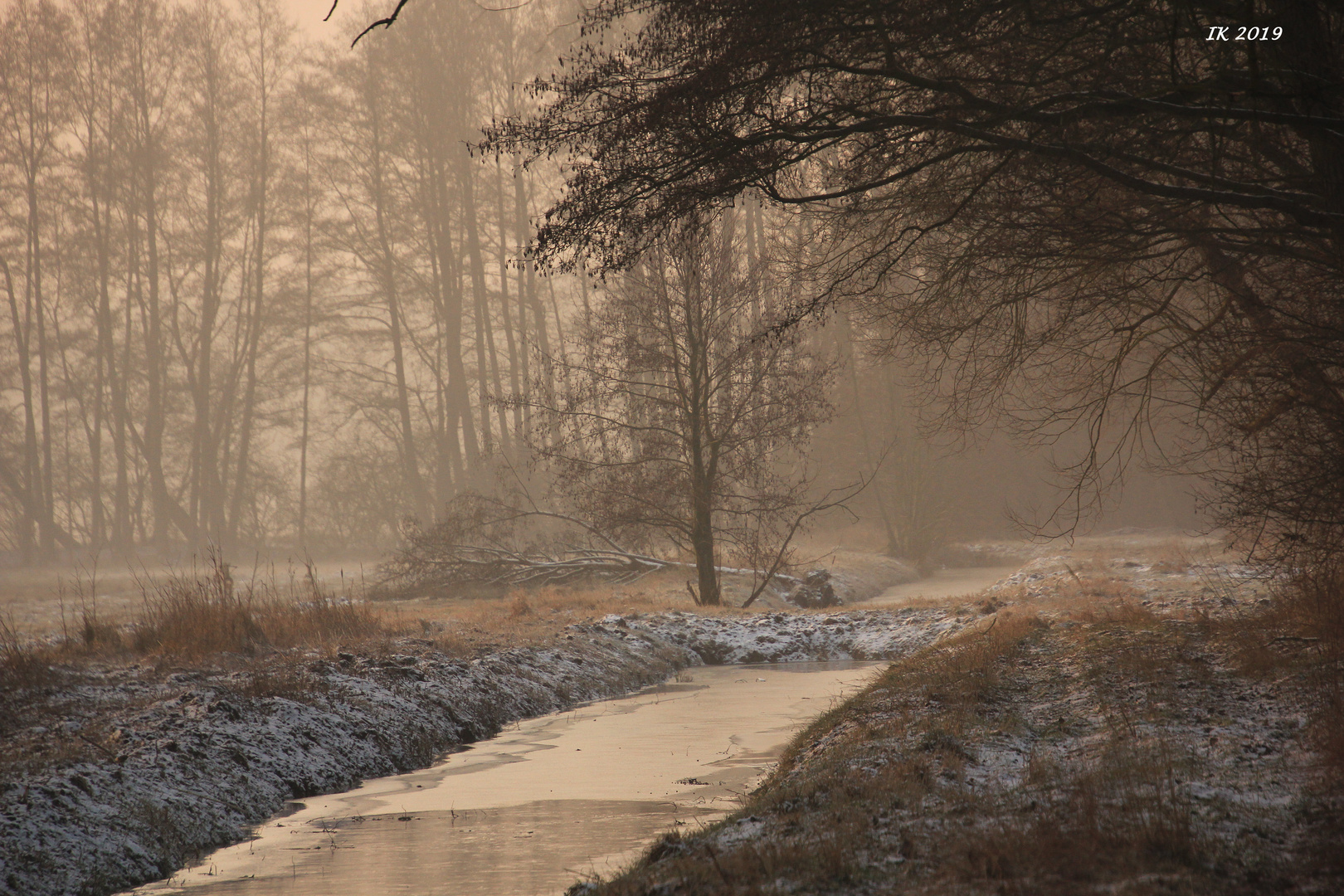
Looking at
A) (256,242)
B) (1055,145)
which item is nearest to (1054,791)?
(1055,145)

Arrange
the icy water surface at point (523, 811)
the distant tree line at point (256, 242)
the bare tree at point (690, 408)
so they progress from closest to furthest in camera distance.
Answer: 1. the icy water surface at point (523, 811)
2. the bare tree at point (690, 408)
3. the distant tree line at point (256, 242)

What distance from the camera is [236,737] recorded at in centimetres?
701

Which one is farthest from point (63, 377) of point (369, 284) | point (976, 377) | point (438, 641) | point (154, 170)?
point (976, 377)

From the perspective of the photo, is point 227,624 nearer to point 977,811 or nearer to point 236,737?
point 236,737

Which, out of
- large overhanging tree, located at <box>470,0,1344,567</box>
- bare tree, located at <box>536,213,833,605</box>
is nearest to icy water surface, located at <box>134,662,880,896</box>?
large overhanging tree, located at <box>470,0,1344,567</box>

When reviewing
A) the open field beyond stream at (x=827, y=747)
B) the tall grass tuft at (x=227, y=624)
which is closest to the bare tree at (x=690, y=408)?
the open field beyond stream at (x=827, y=747)

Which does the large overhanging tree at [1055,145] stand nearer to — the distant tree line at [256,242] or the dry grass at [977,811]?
the dry grass at [977,811]

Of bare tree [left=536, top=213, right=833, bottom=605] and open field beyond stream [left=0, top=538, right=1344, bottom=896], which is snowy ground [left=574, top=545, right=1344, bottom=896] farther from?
bare tree [left=536, top=213, right=833, bottom=605]

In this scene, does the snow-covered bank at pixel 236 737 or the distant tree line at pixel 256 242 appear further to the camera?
the distant tree line at pixel 256 242

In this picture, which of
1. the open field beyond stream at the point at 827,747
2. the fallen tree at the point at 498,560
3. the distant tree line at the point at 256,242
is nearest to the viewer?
the open field beyond stream at the point at 827,747

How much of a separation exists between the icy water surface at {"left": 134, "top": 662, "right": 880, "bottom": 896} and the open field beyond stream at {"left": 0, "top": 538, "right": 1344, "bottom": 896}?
0.16 metres

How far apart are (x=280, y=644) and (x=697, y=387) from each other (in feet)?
30.1

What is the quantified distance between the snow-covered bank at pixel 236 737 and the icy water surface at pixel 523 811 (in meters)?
0.27

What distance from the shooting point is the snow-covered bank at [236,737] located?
513 cm
